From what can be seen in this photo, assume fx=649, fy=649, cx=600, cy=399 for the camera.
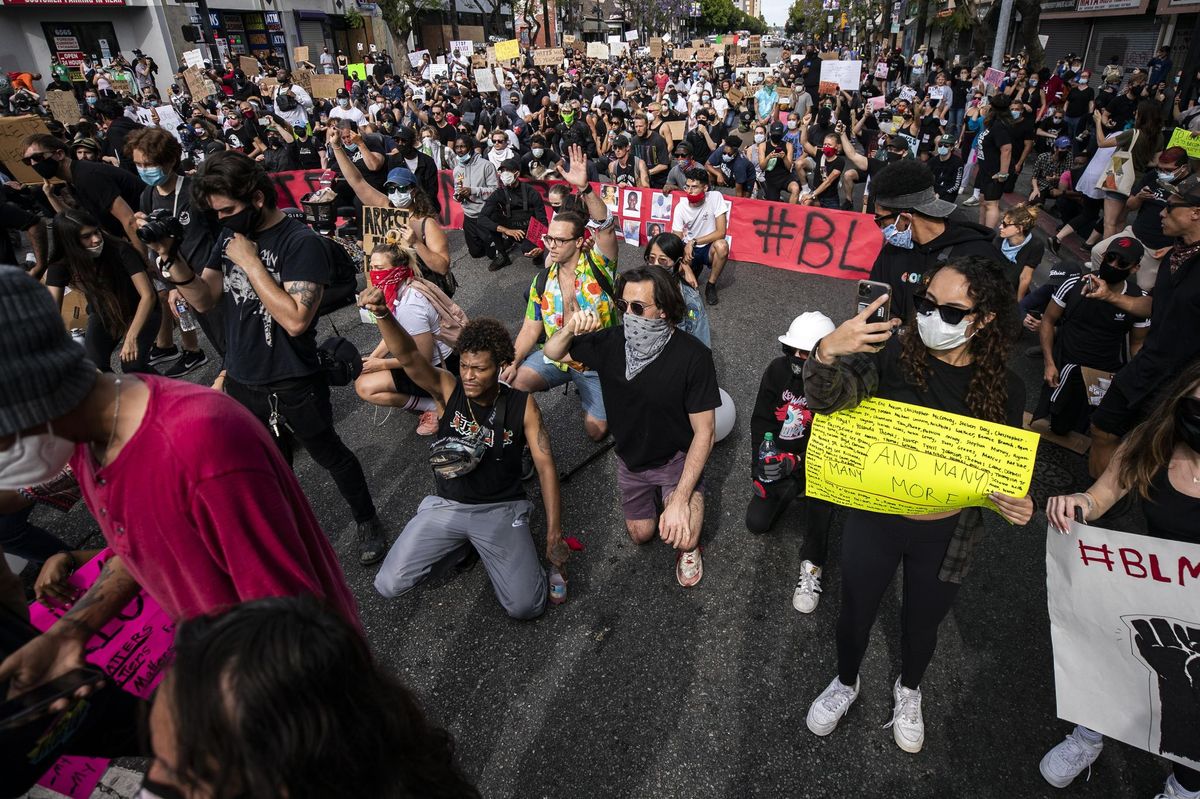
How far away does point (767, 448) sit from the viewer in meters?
3.43

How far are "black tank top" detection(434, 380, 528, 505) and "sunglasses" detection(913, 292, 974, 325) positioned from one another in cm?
194

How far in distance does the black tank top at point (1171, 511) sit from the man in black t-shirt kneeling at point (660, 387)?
166cm

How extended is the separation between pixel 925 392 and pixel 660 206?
22.3ft

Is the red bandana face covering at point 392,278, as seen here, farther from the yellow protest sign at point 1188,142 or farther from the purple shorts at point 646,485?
the yellow protest sign at point 1188,142

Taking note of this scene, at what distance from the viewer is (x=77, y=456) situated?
143 centimetres

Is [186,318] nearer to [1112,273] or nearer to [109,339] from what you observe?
[109,339]

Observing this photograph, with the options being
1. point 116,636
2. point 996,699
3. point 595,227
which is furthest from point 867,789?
point 595,227

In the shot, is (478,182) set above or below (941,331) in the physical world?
below

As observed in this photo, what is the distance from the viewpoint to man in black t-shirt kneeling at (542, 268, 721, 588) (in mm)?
3125

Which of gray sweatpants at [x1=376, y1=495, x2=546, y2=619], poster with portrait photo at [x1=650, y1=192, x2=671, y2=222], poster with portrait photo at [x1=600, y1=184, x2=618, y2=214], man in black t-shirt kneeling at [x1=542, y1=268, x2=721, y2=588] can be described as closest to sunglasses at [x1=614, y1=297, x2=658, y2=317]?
man in black t-shirt kneeling at [x1=542, y1=268, x2=721, y2=588]

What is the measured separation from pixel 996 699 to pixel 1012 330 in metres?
1.69

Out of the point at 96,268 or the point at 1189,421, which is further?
the point at 96,268

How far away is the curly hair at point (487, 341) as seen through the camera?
317cm

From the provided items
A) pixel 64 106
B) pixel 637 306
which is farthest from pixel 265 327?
pixel 64 106
